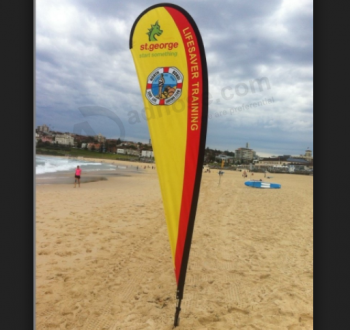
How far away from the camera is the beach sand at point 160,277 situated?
1807 mm

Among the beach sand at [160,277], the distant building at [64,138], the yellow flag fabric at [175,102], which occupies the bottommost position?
the beach sand at [160,277]

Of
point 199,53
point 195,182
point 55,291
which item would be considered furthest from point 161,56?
point 55,291

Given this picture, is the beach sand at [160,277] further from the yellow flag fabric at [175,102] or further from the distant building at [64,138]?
the distant building at [64,138]

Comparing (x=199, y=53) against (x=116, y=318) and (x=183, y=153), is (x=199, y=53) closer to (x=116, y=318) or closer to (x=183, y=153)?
(x=183, y=153)

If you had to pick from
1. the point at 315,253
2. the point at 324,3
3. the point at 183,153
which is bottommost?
the point at 315,253

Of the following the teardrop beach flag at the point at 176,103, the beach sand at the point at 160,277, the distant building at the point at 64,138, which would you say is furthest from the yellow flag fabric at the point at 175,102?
the distant building at the point at 64,138

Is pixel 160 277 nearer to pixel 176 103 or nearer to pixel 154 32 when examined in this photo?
pixel 176 103

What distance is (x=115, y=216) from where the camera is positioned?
450cm

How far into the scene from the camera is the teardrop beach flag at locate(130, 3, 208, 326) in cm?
156

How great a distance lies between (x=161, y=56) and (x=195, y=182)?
895 mm

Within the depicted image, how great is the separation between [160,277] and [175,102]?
1.69 meters

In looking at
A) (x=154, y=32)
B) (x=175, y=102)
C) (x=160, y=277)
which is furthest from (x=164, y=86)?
(x=160, y=277)

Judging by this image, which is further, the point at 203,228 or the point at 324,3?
the point at 203,228

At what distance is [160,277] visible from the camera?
92.2 inches
